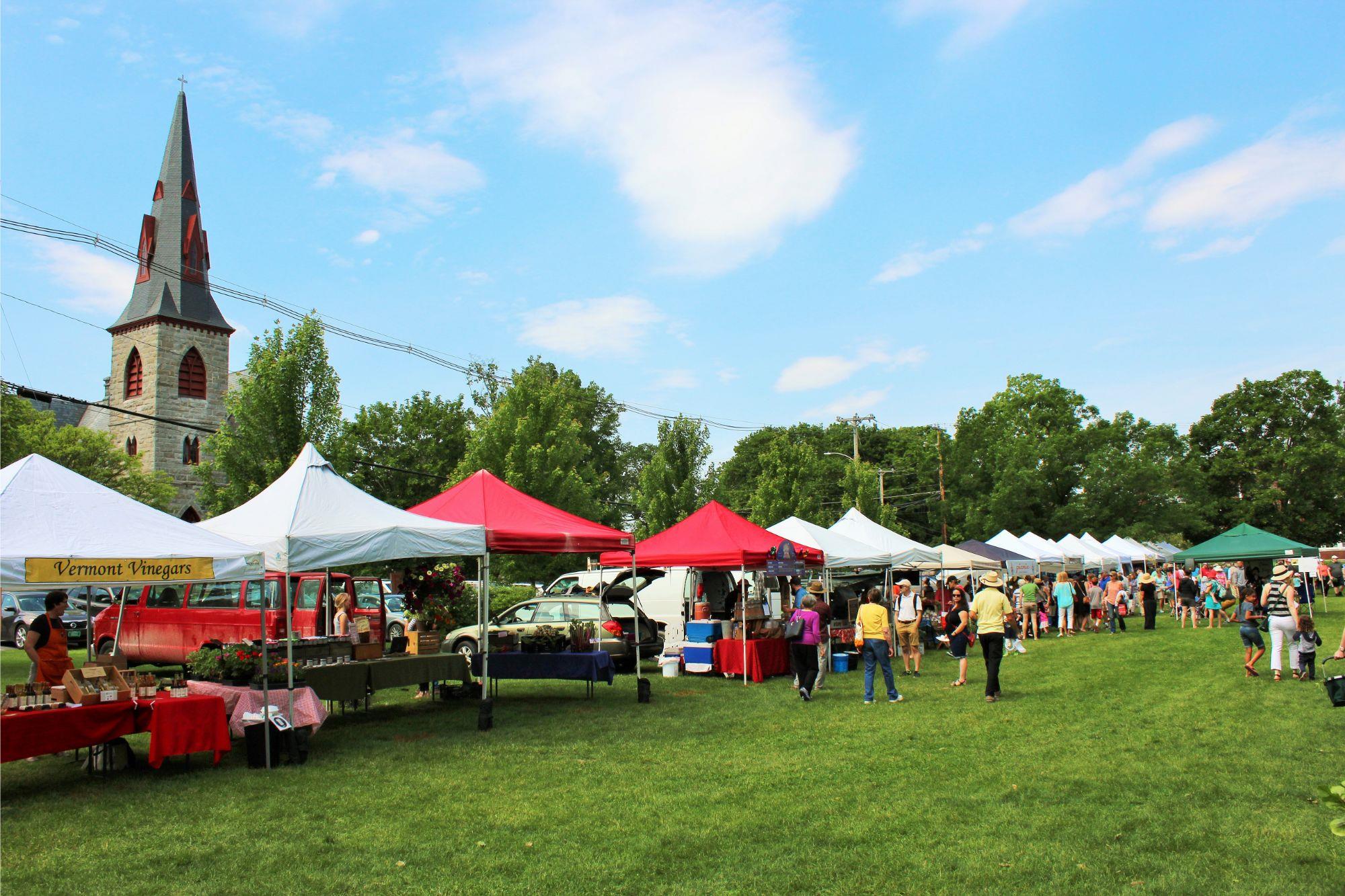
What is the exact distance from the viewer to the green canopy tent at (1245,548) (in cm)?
2567

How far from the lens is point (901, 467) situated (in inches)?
2388

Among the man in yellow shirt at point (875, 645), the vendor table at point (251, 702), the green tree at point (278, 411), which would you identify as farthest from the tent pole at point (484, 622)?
the green tree at point (278, 411)

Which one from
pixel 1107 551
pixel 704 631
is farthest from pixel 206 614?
pixel 1107 551

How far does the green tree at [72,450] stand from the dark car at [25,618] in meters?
6.52

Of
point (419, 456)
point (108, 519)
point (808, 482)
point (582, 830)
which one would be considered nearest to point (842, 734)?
point (582, 830)

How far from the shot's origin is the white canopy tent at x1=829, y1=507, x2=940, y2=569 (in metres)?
19.1

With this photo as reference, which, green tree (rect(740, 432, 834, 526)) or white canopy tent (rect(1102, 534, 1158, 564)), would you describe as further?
white canopy tent (rect(1102, 534, 1158, 564))

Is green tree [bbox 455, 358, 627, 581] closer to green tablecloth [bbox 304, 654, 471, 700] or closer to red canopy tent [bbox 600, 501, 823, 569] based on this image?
red canopy tent [bbox 600, 501, 823, 569]

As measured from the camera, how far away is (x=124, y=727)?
25.8ft

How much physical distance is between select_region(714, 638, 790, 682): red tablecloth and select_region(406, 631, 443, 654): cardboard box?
206 inches

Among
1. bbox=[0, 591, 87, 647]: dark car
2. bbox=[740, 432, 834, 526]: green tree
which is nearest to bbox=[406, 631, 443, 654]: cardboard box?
bbox=[0, 591, 87, 647]: dark car

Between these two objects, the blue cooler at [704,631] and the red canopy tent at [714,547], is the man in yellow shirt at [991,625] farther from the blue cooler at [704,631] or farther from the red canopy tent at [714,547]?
the blue cooler at [704,631]

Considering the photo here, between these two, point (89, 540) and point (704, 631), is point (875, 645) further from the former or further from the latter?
point (89, 540)

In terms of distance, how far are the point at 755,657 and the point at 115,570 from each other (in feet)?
31.8
